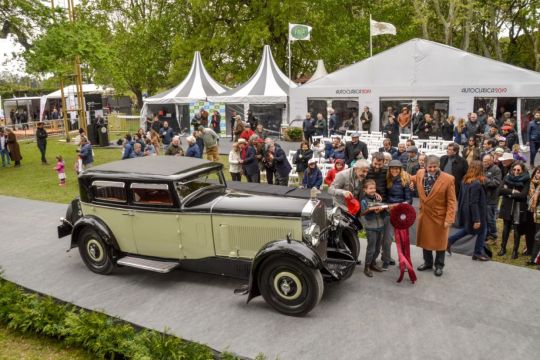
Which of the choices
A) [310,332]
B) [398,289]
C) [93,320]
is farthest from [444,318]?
[93,320]

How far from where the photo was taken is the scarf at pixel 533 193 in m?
6.95

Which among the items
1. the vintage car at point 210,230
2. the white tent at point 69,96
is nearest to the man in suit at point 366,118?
the vintage car at point 210,230

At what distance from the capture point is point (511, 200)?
24.0ft

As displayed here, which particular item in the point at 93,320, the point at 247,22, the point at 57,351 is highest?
the point at 247,22

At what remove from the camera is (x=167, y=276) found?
7.10 m

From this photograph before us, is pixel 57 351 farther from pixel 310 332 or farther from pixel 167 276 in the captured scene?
pixel 310 332

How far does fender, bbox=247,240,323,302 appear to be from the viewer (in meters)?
5.44

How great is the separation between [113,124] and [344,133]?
19101mm

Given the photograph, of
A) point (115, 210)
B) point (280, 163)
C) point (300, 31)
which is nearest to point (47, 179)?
point (280, 163)

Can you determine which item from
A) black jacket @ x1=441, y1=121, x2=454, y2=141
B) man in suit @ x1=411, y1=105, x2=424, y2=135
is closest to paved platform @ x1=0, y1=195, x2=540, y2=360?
black jacket @ x1=441, y1=121, x2=454, y2=141

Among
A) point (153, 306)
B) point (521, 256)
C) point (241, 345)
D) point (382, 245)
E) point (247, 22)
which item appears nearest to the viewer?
point (241, 345)

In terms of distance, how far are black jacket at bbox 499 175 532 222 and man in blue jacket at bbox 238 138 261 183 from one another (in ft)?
18.3

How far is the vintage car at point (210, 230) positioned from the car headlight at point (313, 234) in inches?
0.5

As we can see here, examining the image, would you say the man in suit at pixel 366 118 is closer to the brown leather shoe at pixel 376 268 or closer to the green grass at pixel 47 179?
the green grass at pixel 47 179
